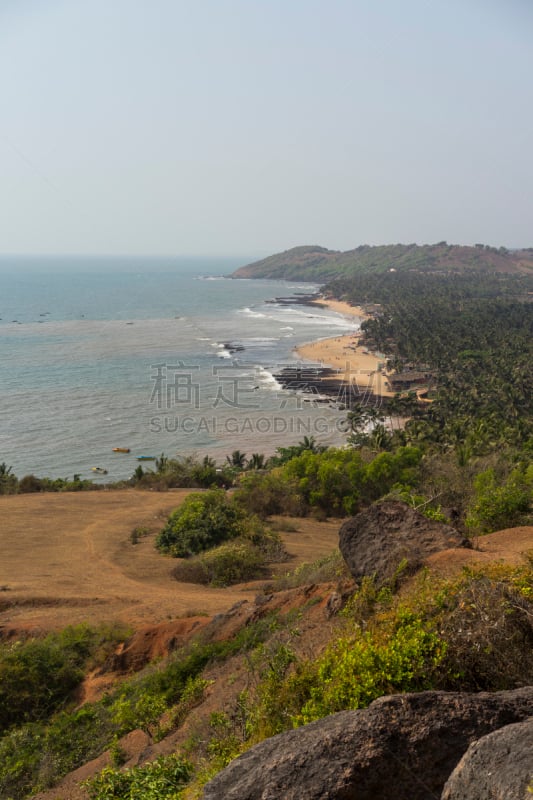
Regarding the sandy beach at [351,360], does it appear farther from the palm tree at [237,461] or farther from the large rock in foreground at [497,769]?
the large rock in foreground at [497,769]

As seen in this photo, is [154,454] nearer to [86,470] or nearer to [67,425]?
[86,470]

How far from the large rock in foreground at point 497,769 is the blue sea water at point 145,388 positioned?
1631 inches

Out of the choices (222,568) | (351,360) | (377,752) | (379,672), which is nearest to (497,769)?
(377,752)

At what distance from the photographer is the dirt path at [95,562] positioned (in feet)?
54.4

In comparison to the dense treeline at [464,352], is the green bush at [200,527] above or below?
below

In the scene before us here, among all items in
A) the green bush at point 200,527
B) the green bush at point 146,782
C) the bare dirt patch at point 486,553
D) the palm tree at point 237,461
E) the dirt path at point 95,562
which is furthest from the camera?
the palm tree at point 237,461

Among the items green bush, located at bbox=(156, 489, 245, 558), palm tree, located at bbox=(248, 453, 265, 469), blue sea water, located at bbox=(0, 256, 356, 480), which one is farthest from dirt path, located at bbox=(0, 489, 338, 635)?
blue sea water, located at bbox=(0, 256, 356, 480)

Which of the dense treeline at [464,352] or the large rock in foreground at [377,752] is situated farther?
the dense treeline at [464,352]

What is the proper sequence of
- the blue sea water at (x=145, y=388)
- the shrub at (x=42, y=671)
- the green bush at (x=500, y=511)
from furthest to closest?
the blue sea water at (x=145, y=388) < the green bush at (x=500, y=511) < the shrub at (x=42, y=671)

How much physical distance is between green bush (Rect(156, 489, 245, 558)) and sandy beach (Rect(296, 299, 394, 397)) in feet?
149

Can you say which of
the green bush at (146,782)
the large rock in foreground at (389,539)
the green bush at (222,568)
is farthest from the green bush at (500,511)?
the green bush at (146,782)

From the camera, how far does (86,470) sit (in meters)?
44.9

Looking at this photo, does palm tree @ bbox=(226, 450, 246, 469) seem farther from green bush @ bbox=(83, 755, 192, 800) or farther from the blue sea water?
green bush @ bbox=(83, 755, 192, 800)

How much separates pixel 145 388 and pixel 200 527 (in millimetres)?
45876
